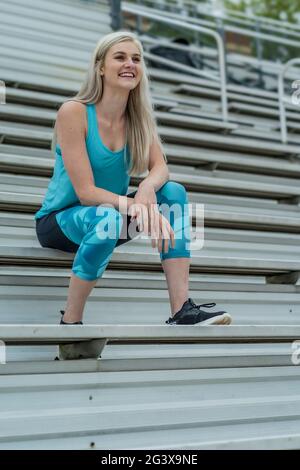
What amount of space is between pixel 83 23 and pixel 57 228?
8.26ft

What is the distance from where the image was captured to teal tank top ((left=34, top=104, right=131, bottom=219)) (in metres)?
2.15

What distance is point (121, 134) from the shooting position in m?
2.25

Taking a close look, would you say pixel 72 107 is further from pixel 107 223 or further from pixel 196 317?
pixel 196 317

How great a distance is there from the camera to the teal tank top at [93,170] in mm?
2148

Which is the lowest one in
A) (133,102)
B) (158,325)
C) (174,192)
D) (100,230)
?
(158,325)

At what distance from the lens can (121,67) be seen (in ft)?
7.17

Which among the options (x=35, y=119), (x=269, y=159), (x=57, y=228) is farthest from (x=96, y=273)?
(x=269, y=159)

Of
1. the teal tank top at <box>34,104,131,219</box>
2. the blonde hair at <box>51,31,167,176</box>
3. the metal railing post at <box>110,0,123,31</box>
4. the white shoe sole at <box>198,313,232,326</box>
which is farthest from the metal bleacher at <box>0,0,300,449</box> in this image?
the metal railing post at <box>110,0,123,31</box>

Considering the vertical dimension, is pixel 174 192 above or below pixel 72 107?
below

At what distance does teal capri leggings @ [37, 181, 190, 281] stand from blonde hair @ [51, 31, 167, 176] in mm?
108

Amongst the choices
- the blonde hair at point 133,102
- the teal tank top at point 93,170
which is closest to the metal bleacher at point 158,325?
the teal tank top at point 93,170

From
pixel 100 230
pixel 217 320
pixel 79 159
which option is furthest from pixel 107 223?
pixel 217 320

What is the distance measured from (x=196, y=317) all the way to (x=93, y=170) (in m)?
0.46
